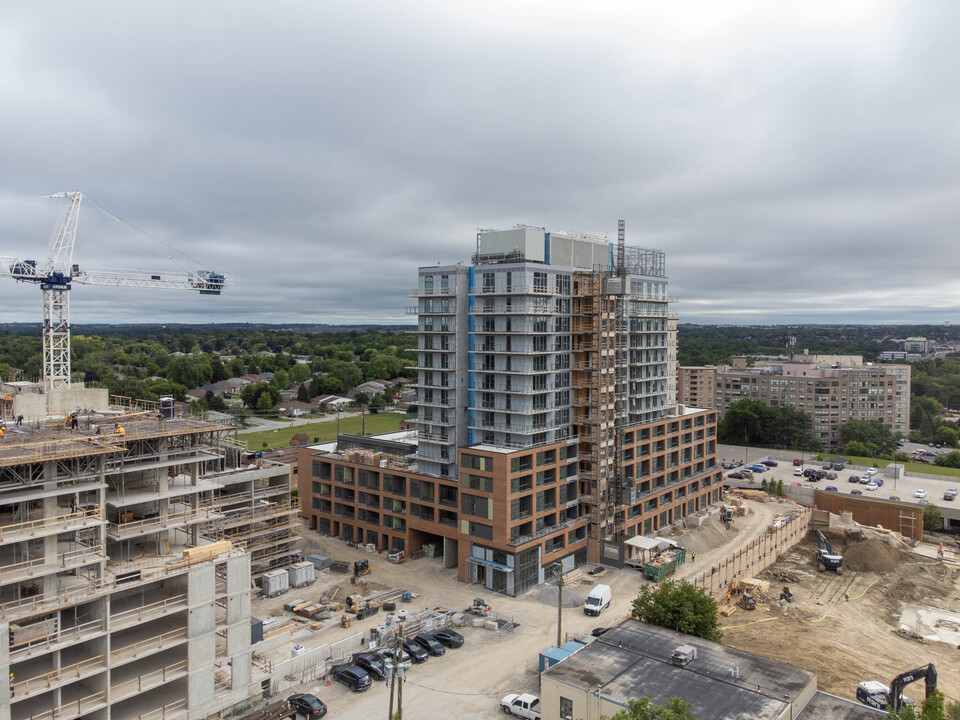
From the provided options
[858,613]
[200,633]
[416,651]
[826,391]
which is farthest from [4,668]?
[826,391]

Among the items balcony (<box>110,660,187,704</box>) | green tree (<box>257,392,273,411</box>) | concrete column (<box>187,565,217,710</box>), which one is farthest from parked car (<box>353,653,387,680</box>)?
green tree (<box>257,392,273,411</box>)

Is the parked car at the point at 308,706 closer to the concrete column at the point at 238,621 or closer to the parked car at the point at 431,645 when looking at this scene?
the concrete column at the point at 238,621

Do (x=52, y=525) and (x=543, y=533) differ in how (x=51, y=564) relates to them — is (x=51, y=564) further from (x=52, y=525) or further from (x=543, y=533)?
(x=543, y=533)

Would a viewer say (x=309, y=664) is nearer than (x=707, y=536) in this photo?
Yes

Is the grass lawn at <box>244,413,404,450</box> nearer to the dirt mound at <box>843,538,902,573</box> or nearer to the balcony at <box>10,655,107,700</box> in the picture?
the balcony at <box>10,655,107,700</box>

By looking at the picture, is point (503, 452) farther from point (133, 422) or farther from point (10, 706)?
point (10, 706)
